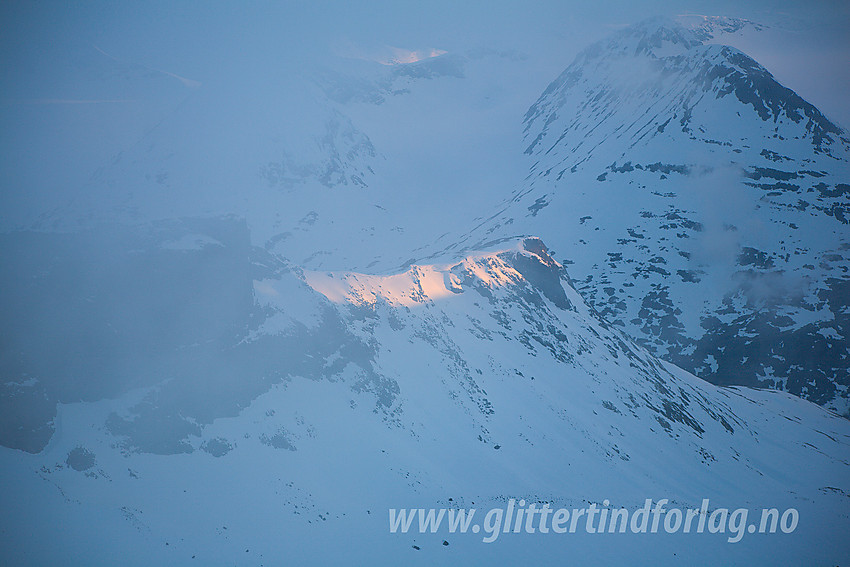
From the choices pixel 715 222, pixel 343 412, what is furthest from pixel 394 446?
pixel 715 222

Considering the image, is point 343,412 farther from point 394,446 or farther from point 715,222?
point 715,222

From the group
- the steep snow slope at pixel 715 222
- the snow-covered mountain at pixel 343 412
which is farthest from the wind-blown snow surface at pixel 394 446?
the steep snow slope at pixel 715 222

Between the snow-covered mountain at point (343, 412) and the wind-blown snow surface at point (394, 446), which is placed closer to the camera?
the wind-blown snow surface at point (394, 446)

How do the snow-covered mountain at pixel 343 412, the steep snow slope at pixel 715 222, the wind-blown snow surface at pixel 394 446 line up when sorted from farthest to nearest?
the steep snow slope at pixel 715 222 → the snow-covered mountain at pixel 343 412 → the wind-blown snow surface at pixel 394 446

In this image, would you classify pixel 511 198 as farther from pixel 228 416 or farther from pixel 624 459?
pixel 228 416

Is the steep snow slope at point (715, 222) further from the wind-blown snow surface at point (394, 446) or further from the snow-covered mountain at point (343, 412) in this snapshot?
the wind-blown snow surface at point (394, 446)

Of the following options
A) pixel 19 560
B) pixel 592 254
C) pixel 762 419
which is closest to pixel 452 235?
pixel 592 254

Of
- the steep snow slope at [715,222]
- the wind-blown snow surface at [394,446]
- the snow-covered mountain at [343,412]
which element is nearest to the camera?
the wind-blown snow surface at [394,446]
